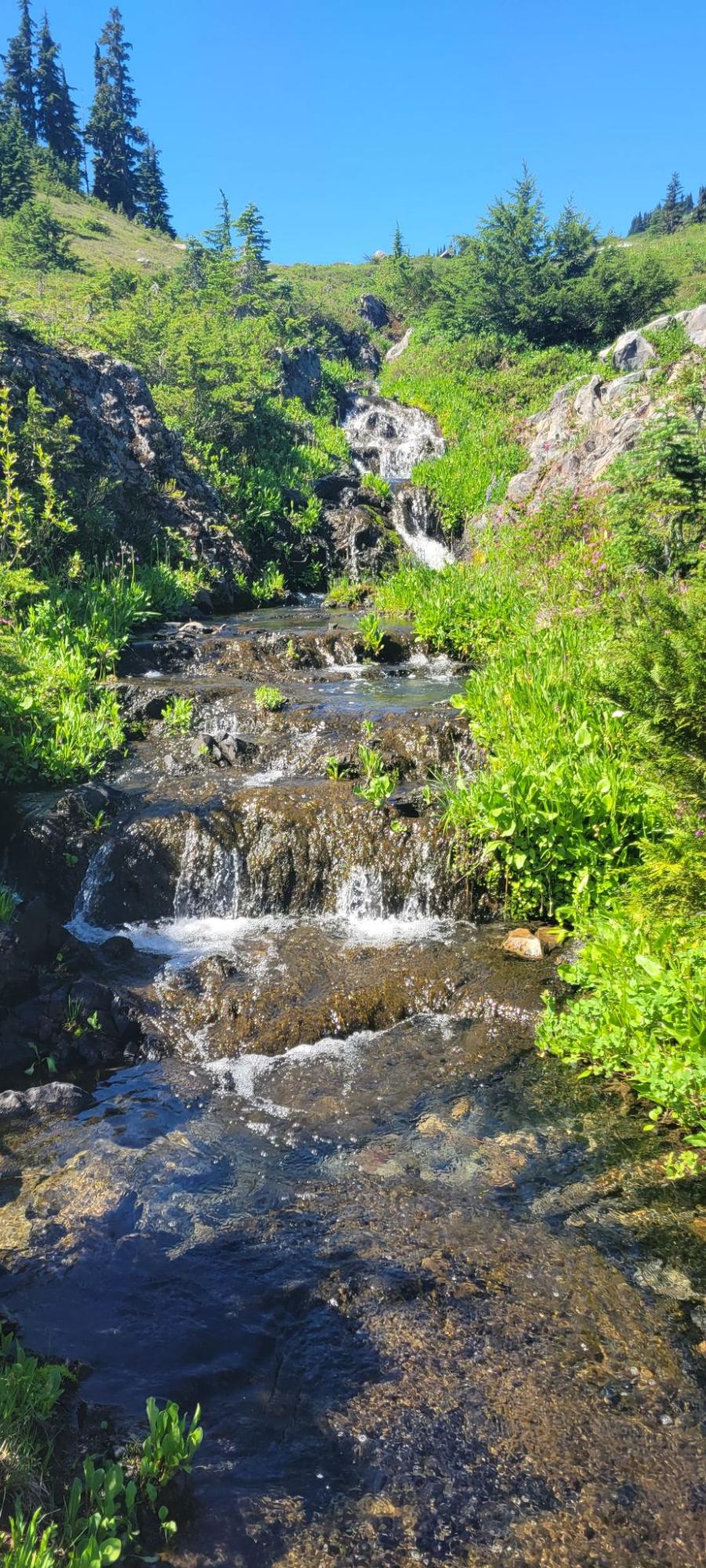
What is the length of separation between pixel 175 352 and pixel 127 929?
21.7m

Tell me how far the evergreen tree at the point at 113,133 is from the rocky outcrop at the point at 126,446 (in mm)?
68963

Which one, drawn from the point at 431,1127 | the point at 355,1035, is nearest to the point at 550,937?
the point at 355,1035

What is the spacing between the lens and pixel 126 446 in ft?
59.5

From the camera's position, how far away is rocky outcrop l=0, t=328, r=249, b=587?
16188mm

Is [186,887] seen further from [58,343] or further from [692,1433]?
[58,343]

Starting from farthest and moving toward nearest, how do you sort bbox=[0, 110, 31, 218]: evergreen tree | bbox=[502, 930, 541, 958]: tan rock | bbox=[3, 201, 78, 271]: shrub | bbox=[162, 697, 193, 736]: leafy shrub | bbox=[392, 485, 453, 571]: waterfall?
bbox=[0, 110, 31, 218]: evergreen tree, bbox=[3, 201, 78, 271]: shrub, bbox=[392, 485, 453, 571]: waterfall, bbox=[162, 697, 193, 736]: leafy shrub, bbox=[502, 930, 541, 958]: tan rock

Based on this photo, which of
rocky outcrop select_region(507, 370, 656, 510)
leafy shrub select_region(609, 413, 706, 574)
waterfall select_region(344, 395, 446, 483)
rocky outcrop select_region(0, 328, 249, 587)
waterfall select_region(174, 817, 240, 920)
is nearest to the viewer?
waterfall select_region(174, 817, 240, 920)

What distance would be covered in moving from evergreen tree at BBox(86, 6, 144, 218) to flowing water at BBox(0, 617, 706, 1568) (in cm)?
8467

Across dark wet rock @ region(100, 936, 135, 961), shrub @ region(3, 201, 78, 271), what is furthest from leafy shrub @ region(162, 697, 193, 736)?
shrub @ region(3, 201, 78, 271)

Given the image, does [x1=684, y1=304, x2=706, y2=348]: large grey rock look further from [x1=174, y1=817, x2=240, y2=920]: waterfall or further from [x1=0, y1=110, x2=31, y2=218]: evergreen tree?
[x1=0, y1=110, x2=31, y2=218]: evergreen tree

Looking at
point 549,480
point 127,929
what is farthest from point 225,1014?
point 549,480

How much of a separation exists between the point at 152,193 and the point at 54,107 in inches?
378

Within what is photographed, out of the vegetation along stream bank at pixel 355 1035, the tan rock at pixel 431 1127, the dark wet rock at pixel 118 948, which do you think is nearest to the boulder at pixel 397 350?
the vegetation along stream bank at pixel 355 1035

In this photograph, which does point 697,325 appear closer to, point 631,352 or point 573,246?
point 631,352
